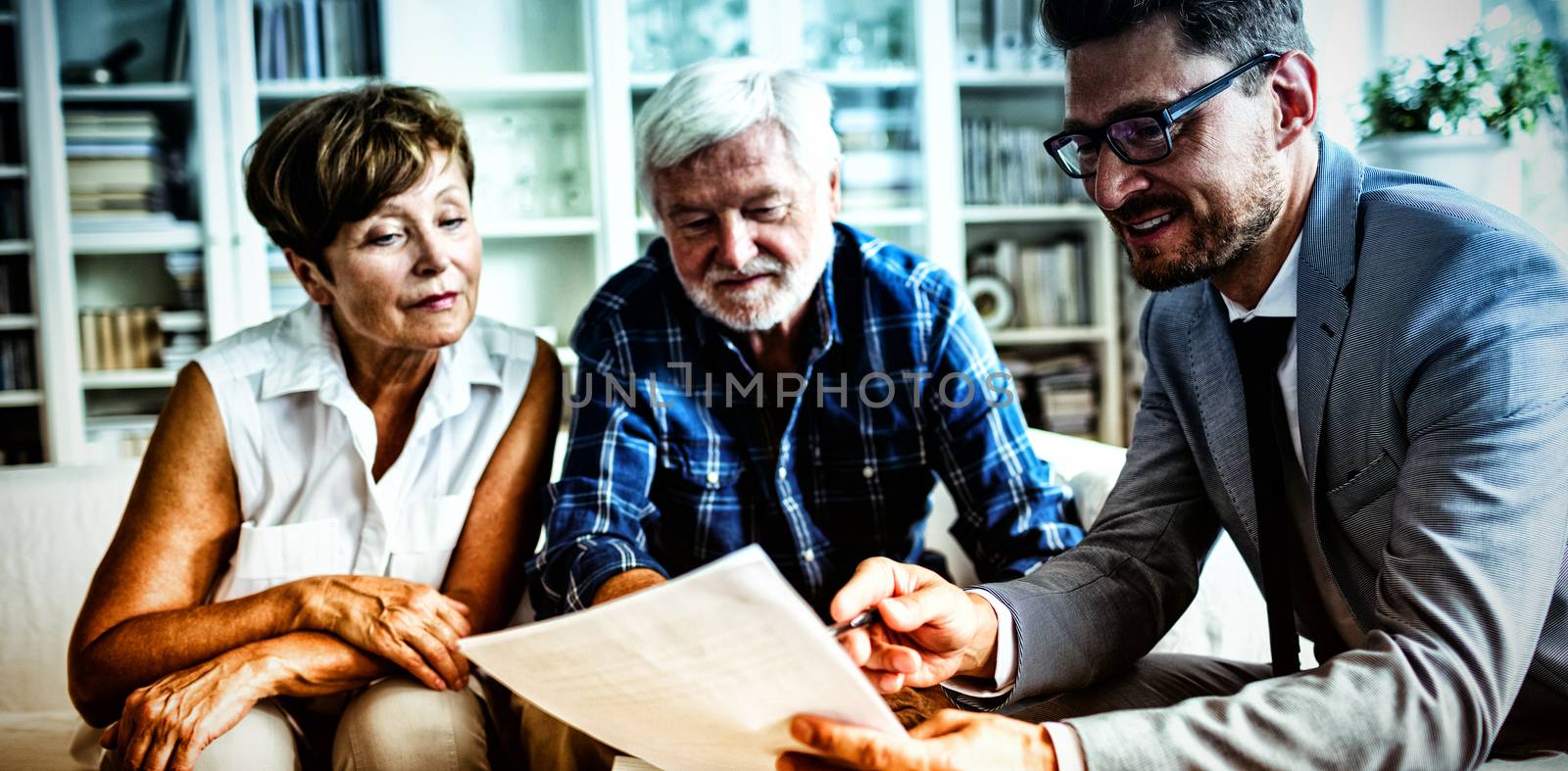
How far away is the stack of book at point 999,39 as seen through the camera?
3.68 meters

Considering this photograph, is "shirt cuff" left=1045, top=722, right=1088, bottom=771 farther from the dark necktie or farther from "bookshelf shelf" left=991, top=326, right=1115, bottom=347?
"bookshelf shelf" left=991, top=326, right=1115, bottom=347

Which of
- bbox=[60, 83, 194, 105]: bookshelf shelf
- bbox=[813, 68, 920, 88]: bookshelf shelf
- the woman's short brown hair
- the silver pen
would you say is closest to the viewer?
the silver pen

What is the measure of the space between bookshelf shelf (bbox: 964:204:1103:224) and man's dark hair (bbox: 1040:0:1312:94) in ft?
8.63

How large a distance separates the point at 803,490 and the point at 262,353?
0.76 meters

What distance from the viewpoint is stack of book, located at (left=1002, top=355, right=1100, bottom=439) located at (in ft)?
12.5

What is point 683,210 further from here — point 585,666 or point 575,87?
point 575,87

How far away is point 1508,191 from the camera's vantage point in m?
2.41

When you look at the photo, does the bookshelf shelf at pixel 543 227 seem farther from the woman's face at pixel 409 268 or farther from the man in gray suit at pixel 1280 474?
the man in gray suit at pixel 1280 474

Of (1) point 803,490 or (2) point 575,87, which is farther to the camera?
(2) point 575,87

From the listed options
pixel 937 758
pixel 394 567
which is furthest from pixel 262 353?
pixel 937 758

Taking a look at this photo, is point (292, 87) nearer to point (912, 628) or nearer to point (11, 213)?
point (11, 213)

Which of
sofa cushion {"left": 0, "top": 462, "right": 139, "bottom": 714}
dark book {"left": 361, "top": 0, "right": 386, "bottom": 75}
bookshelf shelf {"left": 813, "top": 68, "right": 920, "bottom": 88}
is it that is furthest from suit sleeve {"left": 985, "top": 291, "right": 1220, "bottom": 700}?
dark book {"left": 361, "top": 0, "right": 386, "bottom": 75}

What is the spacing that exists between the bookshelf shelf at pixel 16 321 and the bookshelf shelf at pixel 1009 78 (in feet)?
9.77

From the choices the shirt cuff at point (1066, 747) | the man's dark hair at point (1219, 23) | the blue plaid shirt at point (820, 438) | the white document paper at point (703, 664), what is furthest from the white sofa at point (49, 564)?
the white document paper at point (703, 664)
